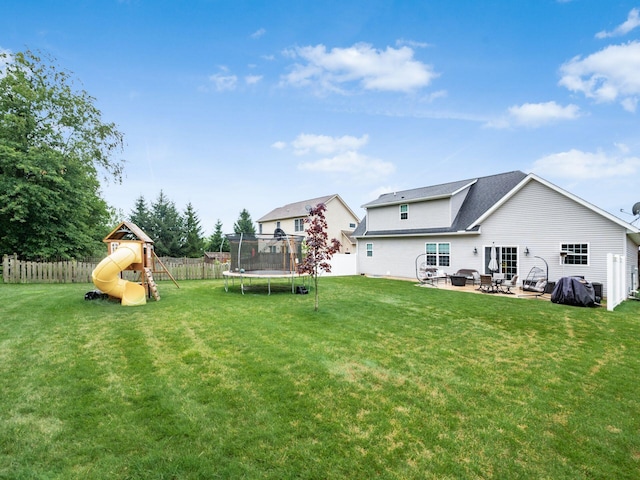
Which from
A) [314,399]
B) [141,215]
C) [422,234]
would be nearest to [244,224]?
[141,215]

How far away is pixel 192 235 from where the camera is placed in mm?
34062

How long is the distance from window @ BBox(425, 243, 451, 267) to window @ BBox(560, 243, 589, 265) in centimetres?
502

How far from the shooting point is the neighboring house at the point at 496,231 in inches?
467

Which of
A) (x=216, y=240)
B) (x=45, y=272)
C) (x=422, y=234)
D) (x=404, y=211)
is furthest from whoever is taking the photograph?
(x=216, y=240)

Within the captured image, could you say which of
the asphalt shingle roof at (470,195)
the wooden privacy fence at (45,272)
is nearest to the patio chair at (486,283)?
the asphalt shingle roof at (470,195)

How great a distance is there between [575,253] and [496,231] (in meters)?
3.08

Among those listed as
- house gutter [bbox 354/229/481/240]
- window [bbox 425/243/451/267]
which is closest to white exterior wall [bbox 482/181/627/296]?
house gutter [bbox 354/229/481/240]

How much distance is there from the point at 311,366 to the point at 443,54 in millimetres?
14400

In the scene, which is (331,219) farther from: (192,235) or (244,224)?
(192,235)

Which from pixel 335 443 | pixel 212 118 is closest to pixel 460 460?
pixel 335 443

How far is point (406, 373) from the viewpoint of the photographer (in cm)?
424

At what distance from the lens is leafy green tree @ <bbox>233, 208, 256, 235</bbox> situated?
40531 millimetres

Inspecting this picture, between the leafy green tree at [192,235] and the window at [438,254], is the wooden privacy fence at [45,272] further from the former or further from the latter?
the leafy green tree at [192,235]

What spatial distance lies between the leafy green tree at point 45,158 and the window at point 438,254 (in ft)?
64.1
